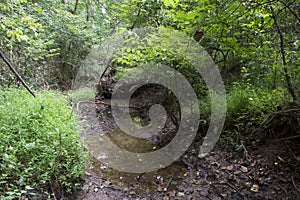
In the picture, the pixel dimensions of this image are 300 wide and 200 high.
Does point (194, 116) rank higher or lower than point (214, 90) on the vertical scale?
lower

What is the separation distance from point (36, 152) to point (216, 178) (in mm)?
2129

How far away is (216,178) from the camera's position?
276 centimetres

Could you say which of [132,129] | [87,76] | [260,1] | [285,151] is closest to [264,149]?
[285,151]

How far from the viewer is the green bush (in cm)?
190

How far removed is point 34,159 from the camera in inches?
82.7

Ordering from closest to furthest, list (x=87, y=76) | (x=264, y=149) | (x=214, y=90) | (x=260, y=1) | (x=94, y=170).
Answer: (x=260, y=1), (x=264, y=149), (x=94, y=170), (x=214, y=90), (x=87, y=76)

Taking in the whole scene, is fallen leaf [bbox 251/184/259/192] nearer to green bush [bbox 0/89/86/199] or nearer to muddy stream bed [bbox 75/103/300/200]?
muddy stream bed [bbox 75/103/300/200]

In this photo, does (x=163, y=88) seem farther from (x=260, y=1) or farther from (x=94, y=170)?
(x=260, y=1)

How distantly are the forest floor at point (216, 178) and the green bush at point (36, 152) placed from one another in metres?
0.33

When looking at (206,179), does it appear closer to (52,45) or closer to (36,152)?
(36,152)

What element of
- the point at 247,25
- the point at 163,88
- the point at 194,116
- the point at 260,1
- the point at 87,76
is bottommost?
the point at 87,76

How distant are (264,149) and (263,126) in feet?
0.96

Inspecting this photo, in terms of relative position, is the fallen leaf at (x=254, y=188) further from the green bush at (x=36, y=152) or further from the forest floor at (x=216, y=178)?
the green bush at (x=36, y=152)

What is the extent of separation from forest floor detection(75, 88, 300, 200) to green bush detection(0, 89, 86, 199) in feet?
1.08
